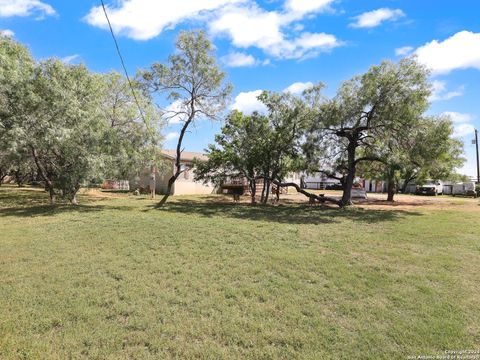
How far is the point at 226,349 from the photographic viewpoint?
3.78m

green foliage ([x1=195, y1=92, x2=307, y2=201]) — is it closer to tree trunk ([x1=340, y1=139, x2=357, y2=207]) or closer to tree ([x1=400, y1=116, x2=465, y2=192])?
tree trunk ([x1=340, y1=139, x2=357, y2=207])

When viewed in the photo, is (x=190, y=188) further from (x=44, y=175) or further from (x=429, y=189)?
(x=429, y=189)

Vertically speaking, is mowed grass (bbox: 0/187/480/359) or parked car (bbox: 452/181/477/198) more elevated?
parked car (bbox: 452/181/477/198)

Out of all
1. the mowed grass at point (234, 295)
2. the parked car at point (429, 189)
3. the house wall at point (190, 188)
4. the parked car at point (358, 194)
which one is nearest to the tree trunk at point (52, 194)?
the mowed grass at point (234, 295)

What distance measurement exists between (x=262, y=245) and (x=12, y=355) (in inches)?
212

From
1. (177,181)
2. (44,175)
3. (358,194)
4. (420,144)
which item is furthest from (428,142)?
(177,181)

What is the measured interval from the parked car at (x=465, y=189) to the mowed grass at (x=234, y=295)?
96.7ft

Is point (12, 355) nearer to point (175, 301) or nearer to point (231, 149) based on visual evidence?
point (175, 301)

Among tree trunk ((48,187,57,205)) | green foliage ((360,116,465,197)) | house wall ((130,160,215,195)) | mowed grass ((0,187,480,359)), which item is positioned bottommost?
mowed grass ((0,187,480,359))

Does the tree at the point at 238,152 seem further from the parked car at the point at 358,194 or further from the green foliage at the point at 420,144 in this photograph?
the parked car at the point at 358,194

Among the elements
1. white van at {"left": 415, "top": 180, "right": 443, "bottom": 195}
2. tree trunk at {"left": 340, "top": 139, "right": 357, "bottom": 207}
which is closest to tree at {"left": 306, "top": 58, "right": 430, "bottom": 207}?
tree trunk at {"left": 340, "top": 139, "right": 357, "bottom": 207}

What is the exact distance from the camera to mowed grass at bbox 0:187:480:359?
387 cm

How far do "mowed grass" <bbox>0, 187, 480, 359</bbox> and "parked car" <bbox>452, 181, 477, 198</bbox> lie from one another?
29.5 meters

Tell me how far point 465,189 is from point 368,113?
27737 millimetres
